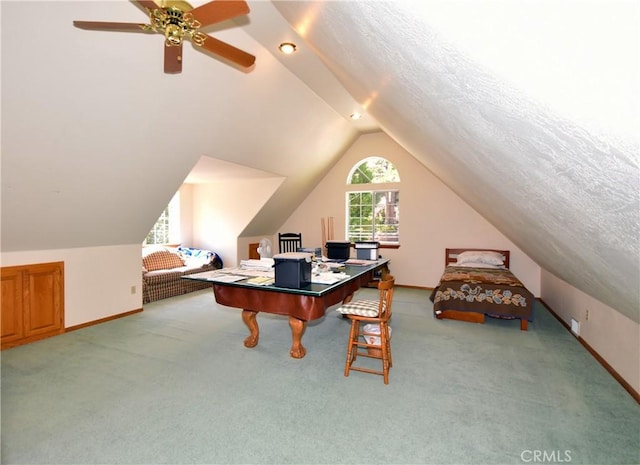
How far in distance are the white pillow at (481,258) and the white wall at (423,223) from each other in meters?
0.28

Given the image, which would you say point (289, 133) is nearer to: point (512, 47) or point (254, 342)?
point (254, 342)

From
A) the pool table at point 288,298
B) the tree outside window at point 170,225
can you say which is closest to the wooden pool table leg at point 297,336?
the pool table at point 288,298

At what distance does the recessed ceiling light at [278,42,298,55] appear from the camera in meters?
3.05

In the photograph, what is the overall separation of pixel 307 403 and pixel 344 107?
4065 mm

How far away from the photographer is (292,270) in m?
2.33

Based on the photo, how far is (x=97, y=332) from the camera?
11.8 feet

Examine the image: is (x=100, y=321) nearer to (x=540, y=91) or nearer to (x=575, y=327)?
(x=540, y=91)

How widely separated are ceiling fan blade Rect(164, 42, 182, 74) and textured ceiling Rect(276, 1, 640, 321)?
3.15ft

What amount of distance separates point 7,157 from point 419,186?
5.62 metres

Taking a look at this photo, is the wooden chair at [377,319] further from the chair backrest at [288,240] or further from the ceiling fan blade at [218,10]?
the chair backrest at [288,240]

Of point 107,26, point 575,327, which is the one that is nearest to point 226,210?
point 107,26

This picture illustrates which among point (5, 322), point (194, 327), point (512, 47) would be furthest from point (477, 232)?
point (5, 322)

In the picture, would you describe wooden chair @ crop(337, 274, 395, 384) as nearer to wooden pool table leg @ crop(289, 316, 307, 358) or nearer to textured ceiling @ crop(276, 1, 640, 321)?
wooden pool table leg @ crop(289, 316, 307, 358)

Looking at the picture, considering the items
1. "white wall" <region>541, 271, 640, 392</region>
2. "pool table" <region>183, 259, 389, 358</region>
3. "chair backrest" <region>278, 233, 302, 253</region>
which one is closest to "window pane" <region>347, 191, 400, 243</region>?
"chair backrest" <region>278, 233, 302, 253</region>
